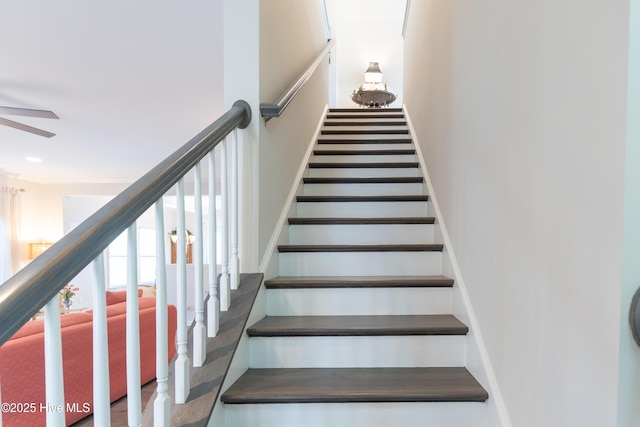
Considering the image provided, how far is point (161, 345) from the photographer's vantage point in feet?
3.57

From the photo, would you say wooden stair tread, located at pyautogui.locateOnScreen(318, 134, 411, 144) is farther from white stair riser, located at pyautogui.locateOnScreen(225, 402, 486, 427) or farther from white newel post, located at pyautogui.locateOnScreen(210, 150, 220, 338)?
white stair riser, located at pyautogui.locateOnScreen(225, 402, 486, 427)

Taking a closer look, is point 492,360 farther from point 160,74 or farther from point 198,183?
point 160,74

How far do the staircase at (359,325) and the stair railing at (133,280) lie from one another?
304 mm

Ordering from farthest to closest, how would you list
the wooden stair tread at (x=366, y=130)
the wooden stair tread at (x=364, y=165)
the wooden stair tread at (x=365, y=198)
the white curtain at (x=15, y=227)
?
the white curtain at (x=15, y=227), the wooden stair tread at (x=366, y=130), the wooden stair tread at (x=364, y=165), the wooden stair tread at (x=365, y=198)

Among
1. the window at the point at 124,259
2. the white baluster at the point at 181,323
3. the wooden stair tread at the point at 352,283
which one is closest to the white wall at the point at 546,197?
the wooden stair tread at the point at 352,283

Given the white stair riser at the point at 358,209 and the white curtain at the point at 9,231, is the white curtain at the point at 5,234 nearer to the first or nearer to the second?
the white curtain at the point at 9,231

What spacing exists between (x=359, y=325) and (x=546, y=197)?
94cm

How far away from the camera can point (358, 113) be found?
4586 mm

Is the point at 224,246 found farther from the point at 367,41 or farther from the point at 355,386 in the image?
the point at 367,41

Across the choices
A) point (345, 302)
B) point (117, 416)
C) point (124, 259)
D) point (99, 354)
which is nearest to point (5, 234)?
point (124, 259)

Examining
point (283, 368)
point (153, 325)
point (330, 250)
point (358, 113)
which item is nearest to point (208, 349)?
point (283, 368)

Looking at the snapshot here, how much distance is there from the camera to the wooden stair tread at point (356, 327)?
5.33 feet

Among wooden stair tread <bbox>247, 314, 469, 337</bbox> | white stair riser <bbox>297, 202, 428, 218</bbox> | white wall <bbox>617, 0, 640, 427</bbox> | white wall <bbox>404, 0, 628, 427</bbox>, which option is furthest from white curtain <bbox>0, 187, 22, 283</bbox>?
white wall <bbox>617, 0, 640, 427</bbox>

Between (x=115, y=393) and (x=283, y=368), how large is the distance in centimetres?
139
